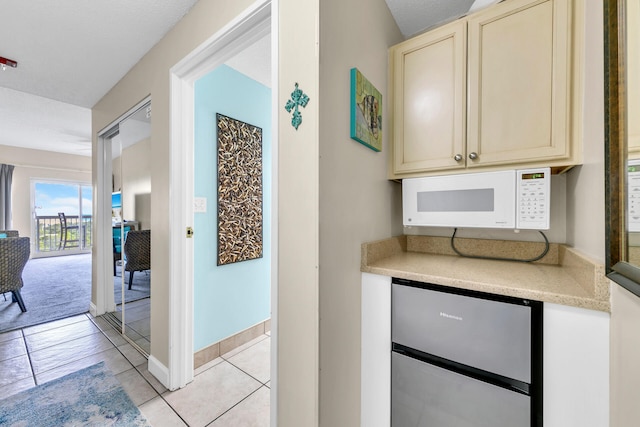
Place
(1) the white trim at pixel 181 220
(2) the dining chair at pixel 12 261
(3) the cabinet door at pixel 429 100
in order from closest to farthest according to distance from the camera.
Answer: (3) the cabinet door at pixel 429 100 < (1) the white trim at pixel 181 220 < (2) the dining chair at pixel 12 261

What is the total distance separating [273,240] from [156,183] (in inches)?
51.7

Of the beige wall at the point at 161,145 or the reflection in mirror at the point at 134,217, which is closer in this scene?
the beige wall at the point at 161,145

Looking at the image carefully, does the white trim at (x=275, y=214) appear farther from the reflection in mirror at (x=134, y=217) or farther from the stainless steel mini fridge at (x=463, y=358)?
the reflection in mirror at (x=134, y=217)

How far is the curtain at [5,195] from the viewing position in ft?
18.5

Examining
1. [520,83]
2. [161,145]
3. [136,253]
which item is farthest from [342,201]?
[136,253]

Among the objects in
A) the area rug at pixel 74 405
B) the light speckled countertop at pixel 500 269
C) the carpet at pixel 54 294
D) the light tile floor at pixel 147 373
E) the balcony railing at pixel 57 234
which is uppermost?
the light speckled countertop at pixel 500 269

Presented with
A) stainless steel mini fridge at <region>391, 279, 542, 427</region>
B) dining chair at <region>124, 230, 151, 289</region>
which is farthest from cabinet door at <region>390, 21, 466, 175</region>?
dining chair at <region>124, 230, 151, 289</region>

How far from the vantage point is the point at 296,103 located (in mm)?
988

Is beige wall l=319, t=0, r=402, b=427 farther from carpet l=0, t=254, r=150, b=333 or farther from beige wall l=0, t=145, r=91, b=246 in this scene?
beige wall l=0, t=145, r=91, b=246

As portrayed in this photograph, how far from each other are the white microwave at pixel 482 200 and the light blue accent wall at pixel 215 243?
4.97 feet

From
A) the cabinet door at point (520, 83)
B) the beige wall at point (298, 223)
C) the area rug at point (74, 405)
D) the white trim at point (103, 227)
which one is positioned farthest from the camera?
the white trim at point (103, 227)

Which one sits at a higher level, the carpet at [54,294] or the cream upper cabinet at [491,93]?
the cream upper cabinet at [491,93]

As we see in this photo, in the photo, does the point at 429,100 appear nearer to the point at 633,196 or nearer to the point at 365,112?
the point at 365,112

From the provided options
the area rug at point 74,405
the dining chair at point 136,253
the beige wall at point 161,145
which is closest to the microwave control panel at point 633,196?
the beige wall at point 161,145
